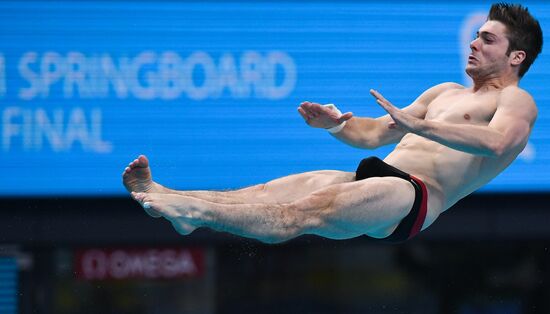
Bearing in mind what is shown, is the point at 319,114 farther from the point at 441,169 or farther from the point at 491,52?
the point at 491,52

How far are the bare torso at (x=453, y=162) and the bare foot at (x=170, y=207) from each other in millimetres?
1433

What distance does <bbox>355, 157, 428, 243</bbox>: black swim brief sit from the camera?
239 inches

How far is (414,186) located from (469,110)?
574 millimetres

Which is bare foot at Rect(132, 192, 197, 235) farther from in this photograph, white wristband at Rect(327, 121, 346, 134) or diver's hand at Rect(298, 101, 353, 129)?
white wristband at Rect(327, 121, 346, 134)

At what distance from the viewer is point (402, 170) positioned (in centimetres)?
626

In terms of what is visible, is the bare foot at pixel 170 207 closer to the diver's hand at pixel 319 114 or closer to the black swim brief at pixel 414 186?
the black swim brief at pixel 414 186

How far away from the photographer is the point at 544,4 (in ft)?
29.1

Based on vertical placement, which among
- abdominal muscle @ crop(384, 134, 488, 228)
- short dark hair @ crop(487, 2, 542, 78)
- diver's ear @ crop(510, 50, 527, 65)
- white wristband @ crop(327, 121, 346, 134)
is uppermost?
short dark hair @ crop(487, 2, 542, 78)

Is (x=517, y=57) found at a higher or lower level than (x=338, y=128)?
higher

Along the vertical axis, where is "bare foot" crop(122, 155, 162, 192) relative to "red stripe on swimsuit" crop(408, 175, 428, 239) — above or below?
above

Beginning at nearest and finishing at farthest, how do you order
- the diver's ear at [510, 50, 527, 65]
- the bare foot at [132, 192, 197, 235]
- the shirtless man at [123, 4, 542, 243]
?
Answer: the bare foot at [132, 192, 197, 235]
the shirtless man at [123, 4, 542, 243]
the diver's ear at [510, 50, 527, 65]

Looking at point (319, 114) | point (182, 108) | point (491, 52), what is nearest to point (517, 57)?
point (491, 52)

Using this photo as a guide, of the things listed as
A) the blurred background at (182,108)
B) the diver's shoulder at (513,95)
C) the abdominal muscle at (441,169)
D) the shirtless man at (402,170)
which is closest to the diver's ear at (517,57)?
the shirtless man at (402,170)

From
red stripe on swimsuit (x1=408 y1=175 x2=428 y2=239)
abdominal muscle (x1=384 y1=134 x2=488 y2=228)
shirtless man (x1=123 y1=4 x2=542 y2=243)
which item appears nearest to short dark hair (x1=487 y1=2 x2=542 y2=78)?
shirtless man (x1=123 y1=4 x2=542 y2=243)
